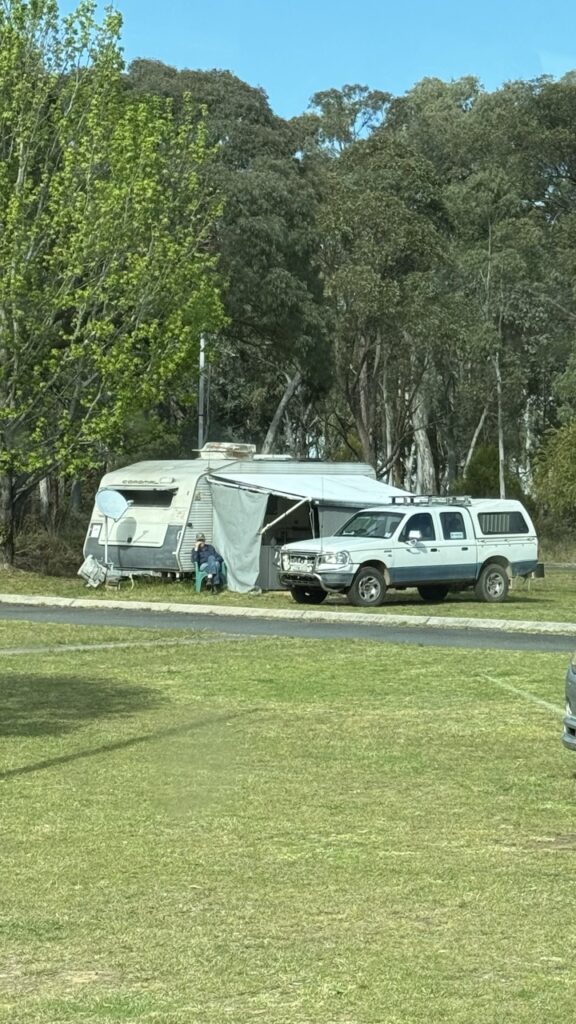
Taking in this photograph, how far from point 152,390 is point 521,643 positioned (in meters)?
17.2

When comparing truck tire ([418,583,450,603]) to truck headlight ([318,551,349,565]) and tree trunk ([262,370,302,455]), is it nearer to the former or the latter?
truck headlight ([318,551,349,565])

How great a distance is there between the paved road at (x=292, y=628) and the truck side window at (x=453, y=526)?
4.53 m

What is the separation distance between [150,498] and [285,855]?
2791 cm

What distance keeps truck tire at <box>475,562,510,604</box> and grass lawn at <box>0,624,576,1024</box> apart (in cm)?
1586

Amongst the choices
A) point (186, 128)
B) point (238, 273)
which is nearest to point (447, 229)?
point (238, 273)

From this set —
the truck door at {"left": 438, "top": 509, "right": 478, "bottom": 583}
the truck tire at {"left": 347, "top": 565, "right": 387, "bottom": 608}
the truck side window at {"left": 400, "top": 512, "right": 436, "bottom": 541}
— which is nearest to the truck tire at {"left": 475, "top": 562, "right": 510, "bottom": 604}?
the truck door at {"left": 438, "top": 509, "right": 478, "bottom": 583}

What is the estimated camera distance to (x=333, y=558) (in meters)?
31.5

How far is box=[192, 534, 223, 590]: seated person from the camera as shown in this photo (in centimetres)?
3494

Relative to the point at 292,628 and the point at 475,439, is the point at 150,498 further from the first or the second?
the point at 475,439

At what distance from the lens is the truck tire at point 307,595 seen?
1294 inches

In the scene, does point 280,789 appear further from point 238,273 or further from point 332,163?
point 332,163

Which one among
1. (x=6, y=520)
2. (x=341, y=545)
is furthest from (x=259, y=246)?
(x=341, y=545)

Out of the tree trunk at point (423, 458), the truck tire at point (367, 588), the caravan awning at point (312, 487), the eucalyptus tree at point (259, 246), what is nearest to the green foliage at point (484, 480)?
the tree trunk at point (423, 458)

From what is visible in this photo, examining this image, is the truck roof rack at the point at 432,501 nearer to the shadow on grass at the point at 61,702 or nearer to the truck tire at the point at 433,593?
the truck tire at the point at 433,593
